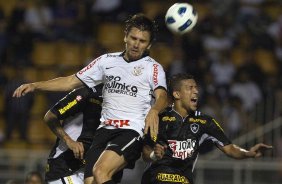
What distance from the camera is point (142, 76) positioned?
29.3 ft

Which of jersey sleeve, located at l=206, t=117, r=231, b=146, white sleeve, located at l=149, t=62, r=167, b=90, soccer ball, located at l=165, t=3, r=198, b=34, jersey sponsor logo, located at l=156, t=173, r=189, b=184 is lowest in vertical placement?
jersey sponsor logo, located at l=156, t=173, r=189, b=184

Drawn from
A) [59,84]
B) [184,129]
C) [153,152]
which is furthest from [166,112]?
[59,84]

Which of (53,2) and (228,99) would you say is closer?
(228,99)

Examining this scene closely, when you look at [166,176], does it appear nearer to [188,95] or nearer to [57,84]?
[188,95]

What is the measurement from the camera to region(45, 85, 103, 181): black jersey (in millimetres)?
9586

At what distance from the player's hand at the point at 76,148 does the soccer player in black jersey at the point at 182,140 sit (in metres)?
0.71

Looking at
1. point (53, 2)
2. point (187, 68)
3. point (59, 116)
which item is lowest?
point (59, 116)

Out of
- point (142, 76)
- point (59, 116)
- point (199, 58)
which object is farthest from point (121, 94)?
point (199, 58)

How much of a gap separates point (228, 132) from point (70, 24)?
4.00 meters

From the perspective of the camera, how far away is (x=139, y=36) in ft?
29.4

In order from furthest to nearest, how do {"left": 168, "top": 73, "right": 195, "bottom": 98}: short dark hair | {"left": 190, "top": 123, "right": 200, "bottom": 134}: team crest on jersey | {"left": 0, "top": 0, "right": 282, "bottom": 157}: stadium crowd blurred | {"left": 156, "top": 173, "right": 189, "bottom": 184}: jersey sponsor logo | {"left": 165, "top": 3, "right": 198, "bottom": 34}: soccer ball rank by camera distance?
{"left": 0, "top": 0, "right": 282, "bottom": 157}: stadium crowd blurred → {"left": 165, "top": 3, "right": 198, "bottom": 34}: soccer ball → {"left": 168, "top": 73, "right": 195, "bottom": 98}: short dark hair → {"left": 190, "top": 123, "right": 200, "bottom": 134}: team crest on jersey → {"left": 156, "top": 173, "right": 189, "bottom": 184}: jersey sponsor logo

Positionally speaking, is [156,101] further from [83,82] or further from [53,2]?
Answer: [53,2]

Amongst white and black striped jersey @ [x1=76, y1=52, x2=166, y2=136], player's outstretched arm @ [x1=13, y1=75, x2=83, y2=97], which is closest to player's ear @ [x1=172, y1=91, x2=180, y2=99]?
white and black striped jersey @ [x1=76, y1=52, x2=166, y2=136]

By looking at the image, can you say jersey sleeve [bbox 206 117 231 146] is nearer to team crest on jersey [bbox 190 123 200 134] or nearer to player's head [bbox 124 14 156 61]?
team crest on jersey [bbox 190 123 200 134]
